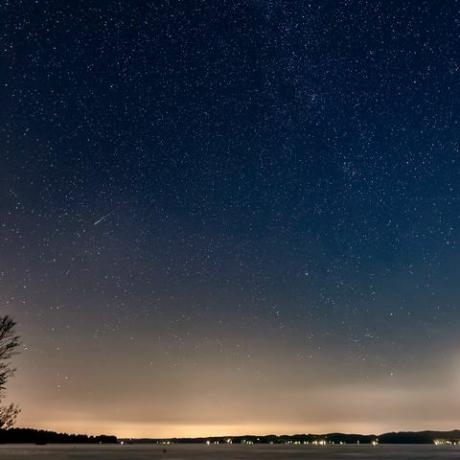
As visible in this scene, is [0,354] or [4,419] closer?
[4,419]

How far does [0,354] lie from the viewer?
20.6m

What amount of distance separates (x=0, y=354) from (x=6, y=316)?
1.57 meters

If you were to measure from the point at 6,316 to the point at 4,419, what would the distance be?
3968 mm

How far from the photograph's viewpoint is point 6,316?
20453 millimetres

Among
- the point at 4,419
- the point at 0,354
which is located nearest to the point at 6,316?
the point at 0,354

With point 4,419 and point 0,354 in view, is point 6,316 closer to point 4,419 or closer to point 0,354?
point 0,354

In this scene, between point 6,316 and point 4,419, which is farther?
point 6,316

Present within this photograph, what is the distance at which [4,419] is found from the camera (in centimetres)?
1841

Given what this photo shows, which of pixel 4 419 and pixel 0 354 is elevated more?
pixel 0 354

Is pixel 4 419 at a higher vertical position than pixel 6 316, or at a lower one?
lower

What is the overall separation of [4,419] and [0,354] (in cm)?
304
